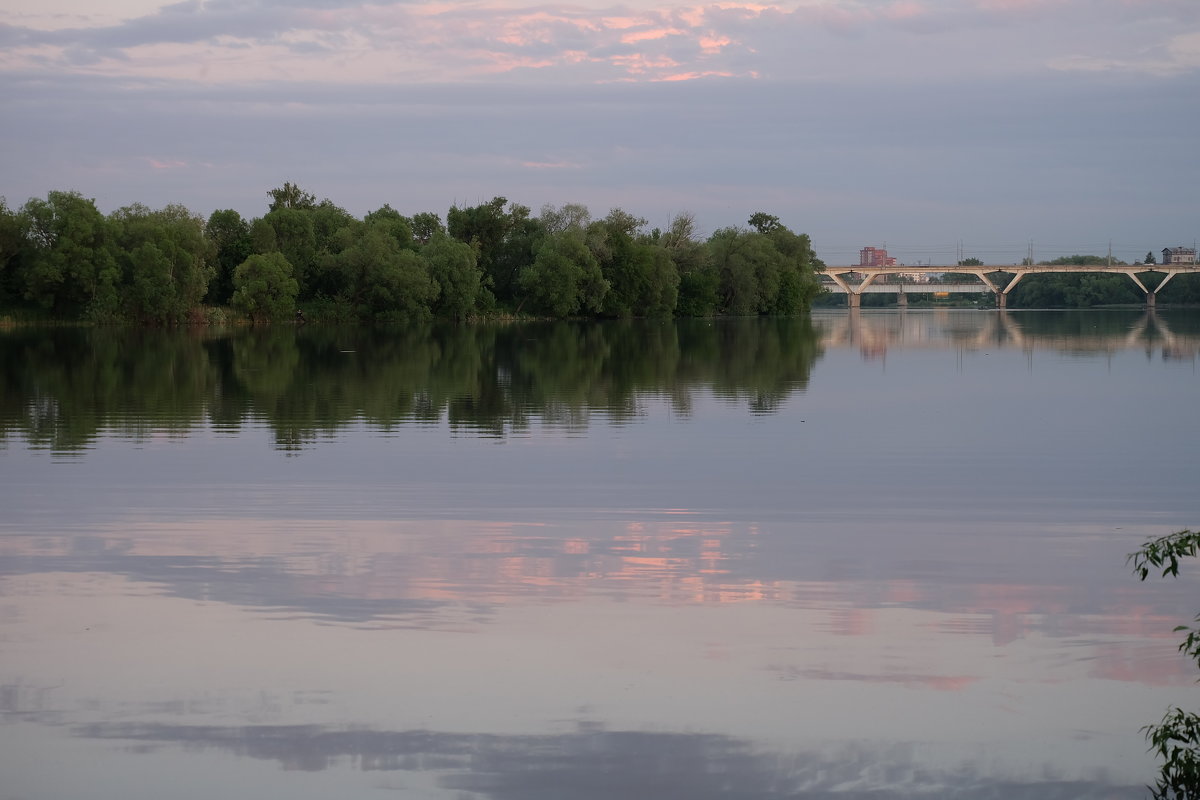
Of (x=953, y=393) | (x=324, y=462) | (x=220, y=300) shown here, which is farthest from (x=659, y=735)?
(x=220, y=300)

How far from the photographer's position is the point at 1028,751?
7344 millimetres

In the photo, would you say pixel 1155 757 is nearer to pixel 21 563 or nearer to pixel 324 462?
pixel 21 563

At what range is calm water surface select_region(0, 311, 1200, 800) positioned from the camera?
7168 mm

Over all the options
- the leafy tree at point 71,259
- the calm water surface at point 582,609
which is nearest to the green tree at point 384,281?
the leafy tree at point 71,259

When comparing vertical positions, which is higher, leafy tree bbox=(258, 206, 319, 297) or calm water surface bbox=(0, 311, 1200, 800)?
leafy tree bbox=(258, 206, 319, 297)

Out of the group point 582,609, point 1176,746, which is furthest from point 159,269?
point 1176,746

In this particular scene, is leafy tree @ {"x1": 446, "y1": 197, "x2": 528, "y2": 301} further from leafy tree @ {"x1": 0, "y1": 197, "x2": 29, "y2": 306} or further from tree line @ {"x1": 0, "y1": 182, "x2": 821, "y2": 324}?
leafy tree @ {"x1": 0, "y1": 197, "x2": 29, "y2": 306}

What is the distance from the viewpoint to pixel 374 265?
309 ft

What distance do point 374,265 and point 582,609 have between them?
283ft

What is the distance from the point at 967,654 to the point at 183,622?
5.69 metres

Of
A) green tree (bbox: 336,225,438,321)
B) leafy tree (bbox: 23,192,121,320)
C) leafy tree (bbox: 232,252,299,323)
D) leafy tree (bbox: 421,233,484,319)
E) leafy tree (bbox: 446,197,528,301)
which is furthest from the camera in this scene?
leafy tree (bbox: 446,197,528,301)

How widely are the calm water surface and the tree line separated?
66.3 m

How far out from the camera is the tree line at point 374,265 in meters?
84.8

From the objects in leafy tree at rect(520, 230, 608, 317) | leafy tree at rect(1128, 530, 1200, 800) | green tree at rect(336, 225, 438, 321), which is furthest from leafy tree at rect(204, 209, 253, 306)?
leafy tree at rect(1128, 530, 1200, 800)
